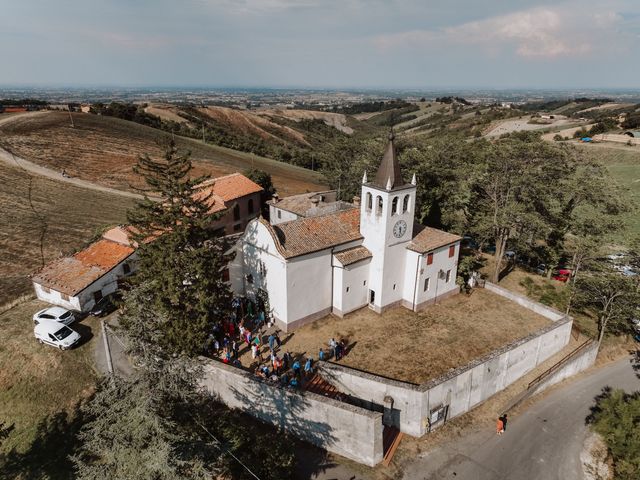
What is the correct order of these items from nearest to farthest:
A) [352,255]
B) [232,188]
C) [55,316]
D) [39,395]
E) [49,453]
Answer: [49,453] → [39,395] → [55,316] → [352,255] → [232,188]

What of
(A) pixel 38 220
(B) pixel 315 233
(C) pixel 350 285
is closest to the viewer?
(B) pixel 315 233

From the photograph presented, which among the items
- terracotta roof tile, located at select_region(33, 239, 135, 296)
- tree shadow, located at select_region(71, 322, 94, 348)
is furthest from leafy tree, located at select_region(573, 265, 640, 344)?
tree shadow, located at select_region(71, 322, 94, 348)

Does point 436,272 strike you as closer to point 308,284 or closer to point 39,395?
point 308,284

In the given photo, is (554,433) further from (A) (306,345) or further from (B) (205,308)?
(B) (205,308)

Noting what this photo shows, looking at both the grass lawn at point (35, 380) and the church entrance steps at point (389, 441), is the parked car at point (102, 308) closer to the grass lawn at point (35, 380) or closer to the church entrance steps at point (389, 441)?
the grass lawn at point (35, 380)

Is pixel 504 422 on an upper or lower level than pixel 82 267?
lower

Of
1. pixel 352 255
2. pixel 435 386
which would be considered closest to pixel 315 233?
pixel 352 255

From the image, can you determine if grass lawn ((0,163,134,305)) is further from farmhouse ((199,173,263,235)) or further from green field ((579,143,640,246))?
green field ((579,143,640,246))

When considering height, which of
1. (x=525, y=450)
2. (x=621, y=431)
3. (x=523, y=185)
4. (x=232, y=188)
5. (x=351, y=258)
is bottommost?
(x=525, y=450)
